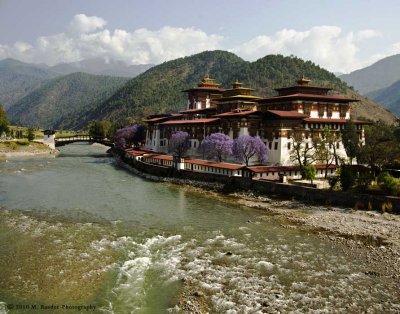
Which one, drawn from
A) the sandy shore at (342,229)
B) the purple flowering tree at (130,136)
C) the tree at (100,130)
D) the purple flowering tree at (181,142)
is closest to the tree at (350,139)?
the sandy shore at (342,229)

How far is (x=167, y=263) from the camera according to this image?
29.0 m

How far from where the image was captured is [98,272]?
88.1ft

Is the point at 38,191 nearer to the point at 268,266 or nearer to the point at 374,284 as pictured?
the point at 268,266

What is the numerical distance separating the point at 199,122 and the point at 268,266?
56.8 meters

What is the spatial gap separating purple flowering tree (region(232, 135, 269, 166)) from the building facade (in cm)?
264

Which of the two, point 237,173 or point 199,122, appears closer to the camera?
point 237,173

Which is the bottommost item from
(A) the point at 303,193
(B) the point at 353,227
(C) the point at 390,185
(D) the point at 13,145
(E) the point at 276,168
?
(B) the point at 353,227

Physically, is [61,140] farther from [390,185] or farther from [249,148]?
[390,185]

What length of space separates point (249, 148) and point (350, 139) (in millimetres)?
16548

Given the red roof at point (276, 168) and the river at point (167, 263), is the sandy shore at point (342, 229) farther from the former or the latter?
the red roof at point (276, 168)

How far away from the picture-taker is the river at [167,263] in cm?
2309

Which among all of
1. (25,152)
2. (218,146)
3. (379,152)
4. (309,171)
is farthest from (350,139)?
(25,152)

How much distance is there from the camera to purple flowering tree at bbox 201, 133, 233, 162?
70850 mm

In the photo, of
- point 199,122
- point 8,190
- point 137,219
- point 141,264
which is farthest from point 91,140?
point 141,264
